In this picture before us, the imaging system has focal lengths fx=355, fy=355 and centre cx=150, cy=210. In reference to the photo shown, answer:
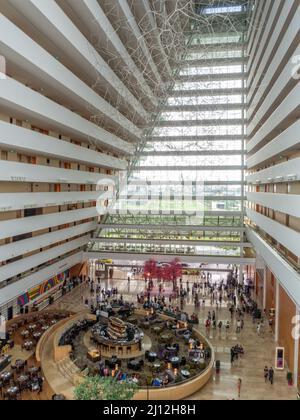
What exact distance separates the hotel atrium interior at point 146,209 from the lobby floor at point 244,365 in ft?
0.29

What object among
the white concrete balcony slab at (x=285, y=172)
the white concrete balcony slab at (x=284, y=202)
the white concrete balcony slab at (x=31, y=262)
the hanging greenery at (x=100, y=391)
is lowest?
the hanging greenery at (x=100, y=391)

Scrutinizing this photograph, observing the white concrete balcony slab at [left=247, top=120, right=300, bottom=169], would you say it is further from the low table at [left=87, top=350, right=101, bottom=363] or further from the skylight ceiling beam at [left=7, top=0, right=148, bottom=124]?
the low table at [left=87, top=350, right=101, bottom=363]

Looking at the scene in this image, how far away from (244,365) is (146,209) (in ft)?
53.3

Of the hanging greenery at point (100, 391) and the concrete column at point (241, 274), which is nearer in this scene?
the hanging greenery at point (100, 391)

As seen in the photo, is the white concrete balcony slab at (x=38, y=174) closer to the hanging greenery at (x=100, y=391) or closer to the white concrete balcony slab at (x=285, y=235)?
the hanging greenery at (x=100, y=391)

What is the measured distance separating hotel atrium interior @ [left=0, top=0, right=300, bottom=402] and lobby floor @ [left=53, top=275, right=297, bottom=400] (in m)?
0.09

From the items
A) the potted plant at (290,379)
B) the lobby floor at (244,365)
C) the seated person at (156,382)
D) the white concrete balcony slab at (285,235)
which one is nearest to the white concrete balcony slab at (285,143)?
the white concrete balcony slab at (285,235)

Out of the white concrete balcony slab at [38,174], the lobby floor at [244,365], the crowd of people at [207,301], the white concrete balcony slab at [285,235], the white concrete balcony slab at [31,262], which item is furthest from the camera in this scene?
the crowd of people at [207,301]

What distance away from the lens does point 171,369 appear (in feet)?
46.8

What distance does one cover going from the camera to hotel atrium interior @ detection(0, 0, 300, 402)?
718 cm

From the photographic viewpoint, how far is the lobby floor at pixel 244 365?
1299 cm

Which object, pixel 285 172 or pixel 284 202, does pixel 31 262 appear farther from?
pixel 285 172

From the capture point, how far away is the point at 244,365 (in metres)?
15.1

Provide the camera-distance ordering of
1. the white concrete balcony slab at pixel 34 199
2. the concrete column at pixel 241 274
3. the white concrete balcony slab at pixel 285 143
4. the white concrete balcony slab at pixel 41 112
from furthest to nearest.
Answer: the concrete column at pixel 241 274
the white concrete balcony slab at pixel 34 199
the white concrete balcony slab at pixel 41 112
the white concrete balcony slab at pixel 285 143
